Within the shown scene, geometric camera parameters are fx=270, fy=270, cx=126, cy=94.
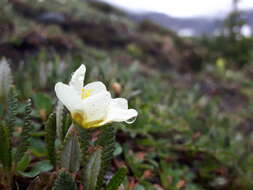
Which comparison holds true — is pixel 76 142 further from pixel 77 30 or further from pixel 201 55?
pixel 201 55

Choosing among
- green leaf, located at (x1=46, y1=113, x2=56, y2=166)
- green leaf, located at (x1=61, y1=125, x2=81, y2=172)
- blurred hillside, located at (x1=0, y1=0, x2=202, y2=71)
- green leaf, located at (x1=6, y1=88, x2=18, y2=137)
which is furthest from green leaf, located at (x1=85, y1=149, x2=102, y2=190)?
blurred hillside, located at (x1=0, y1=0, x2=202, y2=71)

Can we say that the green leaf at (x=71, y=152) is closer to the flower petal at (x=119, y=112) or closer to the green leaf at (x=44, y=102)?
the flower petal at (x=119, y=112)

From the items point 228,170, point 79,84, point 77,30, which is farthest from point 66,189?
point 77,30

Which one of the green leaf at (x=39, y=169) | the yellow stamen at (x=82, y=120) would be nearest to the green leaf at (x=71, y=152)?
the yellow stamen at (x=82, y=120)

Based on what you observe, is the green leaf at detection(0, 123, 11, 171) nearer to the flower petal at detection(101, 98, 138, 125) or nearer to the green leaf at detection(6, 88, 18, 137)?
the green leaf at detection(6, 88, 18, 137)

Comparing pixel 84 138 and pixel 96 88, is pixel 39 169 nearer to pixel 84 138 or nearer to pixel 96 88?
pixel 84 138
